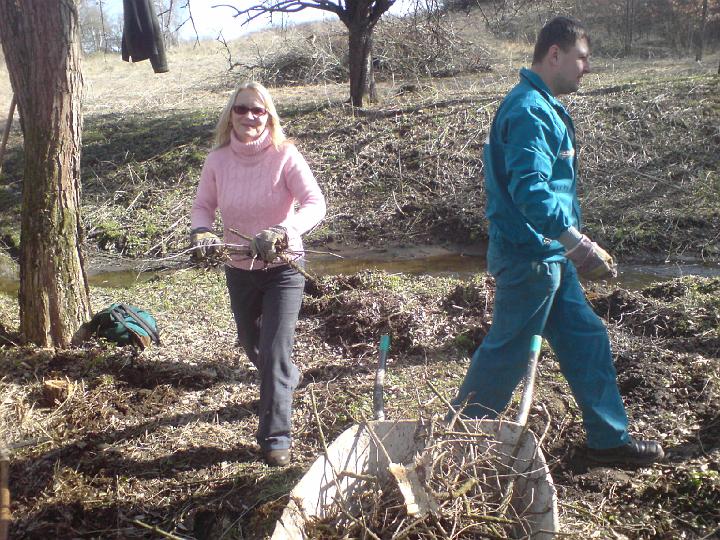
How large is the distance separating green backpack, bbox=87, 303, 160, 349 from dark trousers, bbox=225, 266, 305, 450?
5.64 feet

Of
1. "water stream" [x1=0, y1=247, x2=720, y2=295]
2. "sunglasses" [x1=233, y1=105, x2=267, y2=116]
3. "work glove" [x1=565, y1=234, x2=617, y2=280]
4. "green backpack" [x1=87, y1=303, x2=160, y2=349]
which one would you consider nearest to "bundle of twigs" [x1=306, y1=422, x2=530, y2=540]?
"work glove" [x1=565, y1=234, x2=617, y2=280]

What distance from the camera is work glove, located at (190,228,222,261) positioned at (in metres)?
3.42

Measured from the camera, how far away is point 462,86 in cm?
1495

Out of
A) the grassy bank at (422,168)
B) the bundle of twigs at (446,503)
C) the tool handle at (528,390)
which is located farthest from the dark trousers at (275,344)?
the grassy bank at (422,168)

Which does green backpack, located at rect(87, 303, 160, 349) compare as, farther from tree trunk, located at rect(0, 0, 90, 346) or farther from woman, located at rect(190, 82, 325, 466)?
woman, located at rect(190, 82, 325, 466)

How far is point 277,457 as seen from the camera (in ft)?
11.8

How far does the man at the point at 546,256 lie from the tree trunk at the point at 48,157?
3.13 meters

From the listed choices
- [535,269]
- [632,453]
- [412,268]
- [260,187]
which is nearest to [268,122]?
[260,187]

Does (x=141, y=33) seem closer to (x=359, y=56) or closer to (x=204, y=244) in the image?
(x=204, y=244)

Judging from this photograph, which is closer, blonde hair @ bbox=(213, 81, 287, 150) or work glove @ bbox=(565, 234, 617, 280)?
work glove @ bbox=(565, 234, 617, 280)

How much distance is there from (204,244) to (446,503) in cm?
175

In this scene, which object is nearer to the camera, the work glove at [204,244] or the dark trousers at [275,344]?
the work glove at [204,244]

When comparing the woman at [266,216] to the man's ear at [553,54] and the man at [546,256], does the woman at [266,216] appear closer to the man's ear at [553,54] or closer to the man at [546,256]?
the man at [546,256]

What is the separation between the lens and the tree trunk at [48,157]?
488 cm
